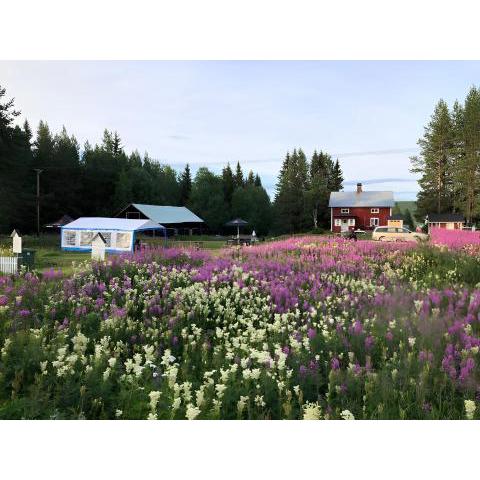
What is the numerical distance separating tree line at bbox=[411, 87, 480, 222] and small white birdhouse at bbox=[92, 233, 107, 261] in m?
5.91

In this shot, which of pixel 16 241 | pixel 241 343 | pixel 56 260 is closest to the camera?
pixel 241 343

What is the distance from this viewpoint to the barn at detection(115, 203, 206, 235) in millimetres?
8375

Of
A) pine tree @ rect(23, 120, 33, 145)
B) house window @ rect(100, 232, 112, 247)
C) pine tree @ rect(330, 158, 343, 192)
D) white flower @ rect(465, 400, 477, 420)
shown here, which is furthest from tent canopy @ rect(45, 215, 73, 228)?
white flower @ rect(465, 400, 477, 420)

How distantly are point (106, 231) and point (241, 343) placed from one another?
4673 millimetres

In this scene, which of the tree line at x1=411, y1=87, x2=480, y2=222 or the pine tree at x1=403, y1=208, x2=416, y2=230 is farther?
the pine tree at x1=403, y1=208, x2=416, y2=230

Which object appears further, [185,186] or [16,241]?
[185,186]

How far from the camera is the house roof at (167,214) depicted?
8359 mm

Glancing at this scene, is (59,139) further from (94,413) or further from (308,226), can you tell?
(308,226)

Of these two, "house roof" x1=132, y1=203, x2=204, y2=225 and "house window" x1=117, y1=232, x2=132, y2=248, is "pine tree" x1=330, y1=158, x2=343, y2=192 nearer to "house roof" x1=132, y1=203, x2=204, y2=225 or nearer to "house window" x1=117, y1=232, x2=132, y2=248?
"house roof" x1=132, y1=203, x2=204, y2=225

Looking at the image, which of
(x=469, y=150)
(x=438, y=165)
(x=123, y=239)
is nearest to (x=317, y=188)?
(x=469, y=150)

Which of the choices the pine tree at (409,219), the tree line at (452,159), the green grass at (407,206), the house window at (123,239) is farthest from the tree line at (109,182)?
the pine tree at (409,219)

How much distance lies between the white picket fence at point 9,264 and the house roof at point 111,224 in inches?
41.6

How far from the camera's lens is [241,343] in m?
5.11

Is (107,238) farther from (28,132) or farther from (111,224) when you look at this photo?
(28,132)
